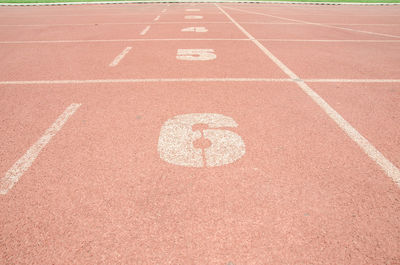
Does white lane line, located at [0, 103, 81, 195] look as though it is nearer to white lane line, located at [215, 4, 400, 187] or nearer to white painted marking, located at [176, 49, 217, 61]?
white painted marking, located at [176, 49, 217, 61]

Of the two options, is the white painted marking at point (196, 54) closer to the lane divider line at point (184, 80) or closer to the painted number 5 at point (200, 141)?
the lane divider line at point (184, 80)

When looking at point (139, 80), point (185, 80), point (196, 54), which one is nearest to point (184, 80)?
point (185, 80)

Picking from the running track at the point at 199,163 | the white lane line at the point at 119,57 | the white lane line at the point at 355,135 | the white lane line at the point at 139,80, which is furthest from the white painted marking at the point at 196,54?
the white lane line at the point at 355,135

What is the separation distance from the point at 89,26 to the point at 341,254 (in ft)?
38.2

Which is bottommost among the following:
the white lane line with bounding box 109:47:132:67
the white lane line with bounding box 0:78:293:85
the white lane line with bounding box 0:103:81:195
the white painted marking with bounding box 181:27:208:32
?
the white lane line with bounding box 0:103:81:195

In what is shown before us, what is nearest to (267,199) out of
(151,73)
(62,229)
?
(62,229)

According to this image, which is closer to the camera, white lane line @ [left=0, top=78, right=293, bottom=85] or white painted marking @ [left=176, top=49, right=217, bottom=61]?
white lane line @ [left=0, top=78, right=293, bottom=85]

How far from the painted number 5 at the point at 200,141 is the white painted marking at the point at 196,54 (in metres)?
2.99

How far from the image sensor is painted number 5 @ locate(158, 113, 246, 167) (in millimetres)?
2996

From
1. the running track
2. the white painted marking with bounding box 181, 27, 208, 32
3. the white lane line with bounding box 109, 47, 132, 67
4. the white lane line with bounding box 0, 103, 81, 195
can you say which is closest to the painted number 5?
the running track

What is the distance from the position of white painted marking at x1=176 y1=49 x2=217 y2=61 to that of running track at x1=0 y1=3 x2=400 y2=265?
1.66 feet

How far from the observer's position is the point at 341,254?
2033mm

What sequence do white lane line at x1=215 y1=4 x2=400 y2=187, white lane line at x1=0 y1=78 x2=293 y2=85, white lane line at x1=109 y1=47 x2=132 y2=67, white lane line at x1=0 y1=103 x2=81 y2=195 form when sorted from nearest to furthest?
white lane line at x1=0 y1=103 x2=81 y2=195
white lane line at x1=215 y1=4 x2=400 y2=187
white lane line at x1=0 y1=78 x2=293 y2=85
white lane line at x1=109 y1=47 x2=132 y2=67

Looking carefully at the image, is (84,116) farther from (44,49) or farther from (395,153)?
(44,49)
